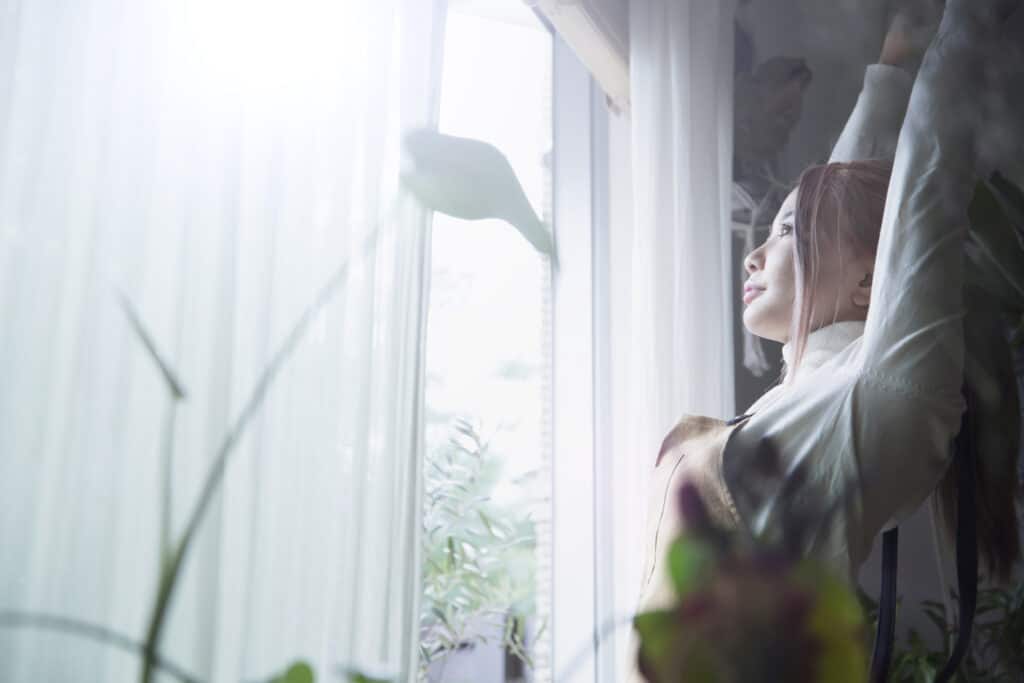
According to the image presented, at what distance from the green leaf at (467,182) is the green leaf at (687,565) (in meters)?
0.13

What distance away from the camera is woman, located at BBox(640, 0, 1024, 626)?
53cm

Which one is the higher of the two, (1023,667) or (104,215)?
(104,215)

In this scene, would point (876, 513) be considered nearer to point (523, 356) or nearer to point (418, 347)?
point (418, 347)

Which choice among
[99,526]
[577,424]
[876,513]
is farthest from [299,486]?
[577,424]


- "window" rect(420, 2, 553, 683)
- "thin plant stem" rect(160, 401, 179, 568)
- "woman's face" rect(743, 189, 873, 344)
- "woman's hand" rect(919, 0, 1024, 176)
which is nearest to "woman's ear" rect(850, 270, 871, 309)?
"woman's face" rect(743, 189, 873, 344)

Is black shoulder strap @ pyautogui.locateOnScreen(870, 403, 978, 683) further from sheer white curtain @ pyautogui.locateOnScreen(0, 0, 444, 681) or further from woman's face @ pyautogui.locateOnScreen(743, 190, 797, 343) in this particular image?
sheer white curtain @ pyautogui.locateOnScreen(0, 0, 444, 681)

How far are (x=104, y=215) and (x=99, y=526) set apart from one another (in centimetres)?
17

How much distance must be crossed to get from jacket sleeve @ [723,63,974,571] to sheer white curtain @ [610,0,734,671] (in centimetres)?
25

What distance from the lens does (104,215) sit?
42 centimetres

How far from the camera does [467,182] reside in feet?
1.06

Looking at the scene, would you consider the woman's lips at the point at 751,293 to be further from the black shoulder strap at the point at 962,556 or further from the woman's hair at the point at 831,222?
the black shoulder strap at the point at 962,556

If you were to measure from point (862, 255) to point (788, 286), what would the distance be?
7 cm

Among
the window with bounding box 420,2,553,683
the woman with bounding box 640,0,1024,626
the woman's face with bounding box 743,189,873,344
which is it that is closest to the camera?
the woman with bounding box 640,0,1024,626

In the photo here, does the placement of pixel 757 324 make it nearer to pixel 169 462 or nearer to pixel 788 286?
pixel 788 286
